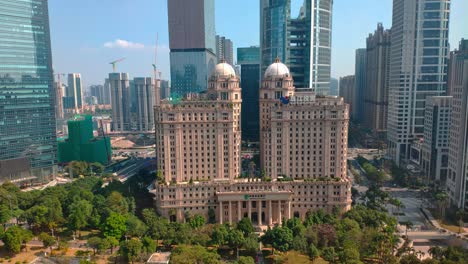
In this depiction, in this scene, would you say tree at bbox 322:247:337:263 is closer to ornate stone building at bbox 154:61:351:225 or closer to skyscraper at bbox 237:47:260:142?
ornate stone building at bbox 154:61:351:225

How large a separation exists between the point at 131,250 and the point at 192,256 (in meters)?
15.1

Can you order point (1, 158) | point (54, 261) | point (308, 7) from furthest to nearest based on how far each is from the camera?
point (308, 7) → point (1, 158) → point (54, 261)

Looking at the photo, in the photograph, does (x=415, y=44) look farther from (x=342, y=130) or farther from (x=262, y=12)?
(x=342, y=130)

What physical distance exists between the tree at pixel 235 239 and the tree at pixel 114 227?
91.5ft

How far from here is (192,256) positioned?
240 ft

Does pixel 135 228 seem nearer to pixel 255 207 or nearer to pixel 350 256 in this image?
pixel 255 207

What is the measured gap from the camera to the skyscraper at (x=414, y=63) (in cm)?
15375

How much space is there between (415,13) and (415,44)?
45.0ft

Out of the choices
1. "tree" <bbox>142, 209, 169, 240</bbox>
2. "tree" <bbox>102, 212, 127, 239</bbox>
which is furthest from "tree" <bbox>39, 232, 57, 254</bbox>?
"tree" <bbox>142, 209, 169, 240</bbox>

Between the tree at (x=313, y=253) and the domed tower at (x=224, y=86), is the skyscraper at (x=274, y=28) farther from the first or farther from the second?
the tree at (x=313, y=253)

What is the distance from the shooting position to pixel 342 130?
10531 cm

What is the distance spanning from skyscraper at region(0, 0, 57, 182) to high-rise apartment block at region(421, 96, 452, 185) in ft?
522

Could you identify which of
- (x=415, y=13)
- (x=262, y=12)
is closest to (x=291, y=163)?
(x=262, y=12)

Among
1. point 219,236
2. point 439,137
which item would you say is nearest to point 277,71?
point 219,236
